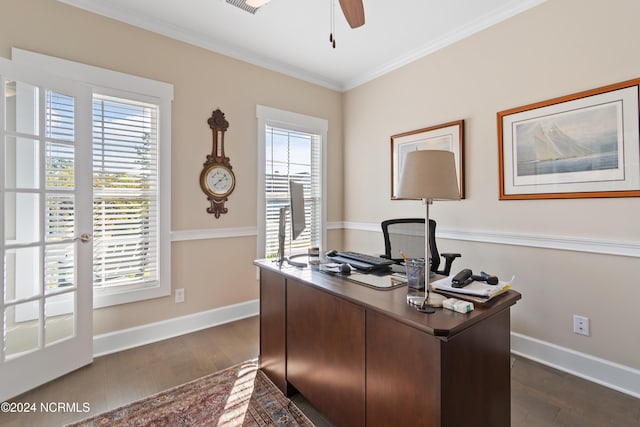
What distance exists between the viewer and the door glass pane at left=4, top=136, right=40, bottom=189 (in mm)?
1951

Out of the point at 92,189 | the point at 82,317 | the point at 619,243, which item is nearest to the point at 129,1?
the point at 92,189

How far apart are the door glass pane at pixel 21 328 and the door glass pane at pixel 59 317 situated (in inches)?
2.3

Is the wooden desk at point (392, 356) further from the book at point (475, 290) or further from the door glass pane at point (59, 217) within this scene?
the door glass pane at point (59, 217)

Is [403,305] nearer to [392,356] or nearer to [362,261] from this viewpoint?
[392,356]

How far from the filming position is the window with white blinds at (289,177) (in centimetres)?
Result: 352

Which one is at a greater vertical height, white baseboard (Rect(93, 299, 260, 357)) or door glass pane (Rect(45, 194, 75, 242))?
door glass pane (Rect(45, 194, 75, 242))

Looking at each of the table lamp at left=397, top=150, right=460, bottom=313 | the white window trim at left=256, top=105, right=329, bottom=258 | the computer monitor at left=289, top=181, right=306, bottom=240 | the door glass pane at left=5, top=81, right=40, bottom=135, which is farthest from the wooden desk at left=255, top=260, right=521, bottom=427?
the door glass pane at left=5, top=81, right=40, bottom=135

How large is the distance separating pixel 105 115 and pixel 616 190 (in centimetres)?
389

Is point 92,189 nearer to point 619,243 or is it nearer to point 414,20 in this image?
point 414,20

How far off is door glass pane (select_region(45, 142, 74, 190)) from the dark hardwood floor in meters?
1.39

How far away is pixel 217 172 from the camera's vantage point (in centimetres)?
308

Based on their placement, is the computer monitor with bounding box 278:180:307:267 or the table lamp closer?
the table lamp

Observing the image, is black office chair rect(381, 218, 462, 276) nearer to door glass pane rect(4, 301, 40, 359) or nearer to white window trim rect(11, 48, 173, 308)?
white window trim rect(11, 48, 173, 308)

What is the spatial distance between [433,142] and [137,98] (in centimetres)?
282
